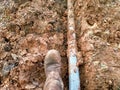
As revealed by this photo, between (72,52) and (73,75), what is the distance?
0.74 feet

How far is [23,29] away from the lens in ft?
7.29

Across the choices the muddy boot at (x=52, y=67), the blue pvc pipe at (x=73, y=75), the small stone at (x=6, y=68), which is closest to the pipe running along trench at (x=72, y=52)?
the blue pvc pipe at (x=73, y=75)

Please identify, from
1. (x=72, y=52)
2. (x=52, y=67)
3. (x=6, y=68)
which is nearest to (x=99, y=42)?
(x=72, y=52)

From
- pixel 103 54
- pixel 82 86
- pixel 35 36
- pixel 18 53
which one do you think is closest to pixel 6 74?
pixel 18 53

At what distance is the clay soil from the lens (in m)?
1.80

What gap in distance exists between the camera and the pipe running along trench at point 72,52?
1.78 m

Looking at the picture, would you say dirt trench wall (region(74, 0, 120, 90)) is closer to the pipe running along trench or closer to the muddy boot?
the pipe running along trench

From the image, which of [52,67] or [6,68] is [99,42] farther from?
[6,68]

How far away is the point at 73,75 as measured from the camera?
71.8 inches

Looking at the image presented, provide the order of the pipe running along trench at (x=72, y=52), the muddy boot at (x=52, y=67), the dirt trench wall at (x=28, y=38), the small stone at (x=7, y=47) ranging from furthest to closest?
1. the small stone at (x=7, y=47)
2. the dirt trench wall at (x=28, y=38)
3. the pipe running along trench at (x=72, y=52)
4. the muddy boot at (x=52, y=67)

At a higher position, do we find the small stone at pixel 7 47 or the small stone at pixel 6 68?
the small stone at pixel 7 47

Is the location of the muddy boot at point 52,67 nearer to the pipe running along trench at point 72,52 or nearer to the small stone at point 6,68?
the pipe running along trench at point 72,52

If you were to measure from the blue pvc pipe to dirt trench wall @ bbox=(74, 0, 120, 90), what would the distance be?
5cm

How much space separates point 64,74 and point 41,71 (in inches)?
7.2
